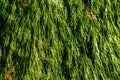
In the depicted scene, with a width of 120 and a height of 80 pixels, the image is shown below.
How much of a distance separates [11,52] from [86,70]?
75 cm

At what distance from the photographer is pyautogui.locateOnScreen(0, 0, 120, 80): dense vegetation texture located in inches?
102

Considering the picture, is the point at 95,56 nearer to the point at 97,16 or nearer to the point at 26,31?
the point at 97,16

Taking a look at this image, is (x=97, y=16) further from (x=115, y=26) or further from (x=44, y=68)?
(x=44, y=68)

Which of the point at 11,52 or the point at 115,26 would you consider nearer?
the point at 11,52

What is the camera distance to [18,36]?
8.60 ft

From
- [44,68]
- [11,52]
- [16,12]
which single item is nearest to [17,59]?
[11,52]

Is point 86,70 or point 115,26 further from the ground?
point 115,26

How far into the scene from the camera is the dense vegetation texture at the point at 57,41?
8.54 feet

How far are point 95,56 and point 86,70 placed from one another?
167 mm

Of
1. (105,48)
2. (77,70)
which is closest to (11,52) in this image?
(77,70)

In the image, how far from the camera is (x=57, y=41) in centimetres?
266

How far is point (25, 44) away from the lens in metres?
2.62

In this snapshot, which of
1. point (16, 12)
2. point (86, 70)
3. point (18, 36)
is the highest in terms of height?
point (16, 12)

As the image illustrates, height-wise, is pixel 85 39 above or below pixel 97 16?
below
